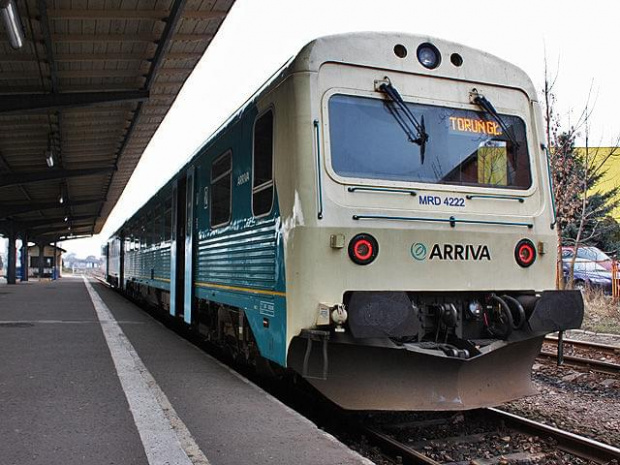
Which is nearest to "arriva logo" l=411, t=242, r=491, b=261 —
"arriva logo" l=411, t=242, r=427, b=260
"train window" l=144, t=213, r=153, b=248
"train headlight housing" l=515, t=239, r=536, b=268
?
"arriva logo" l=411, t=242, r=427, b=260

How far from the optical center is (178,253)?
32.7 ft

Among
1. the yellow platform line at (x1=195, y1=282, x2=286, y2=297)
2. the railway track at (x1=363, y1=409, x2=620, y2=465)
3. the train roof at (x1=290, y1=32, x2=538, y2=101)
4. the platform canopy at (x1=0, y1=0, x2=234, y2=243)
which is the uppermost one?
the platform canopy at (x1=0, y1=0, x2=234, y2=243)

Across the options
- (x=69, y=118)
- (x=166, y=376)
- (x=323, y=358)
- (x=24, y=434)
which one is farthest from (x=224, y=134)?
(x=69, y=118)

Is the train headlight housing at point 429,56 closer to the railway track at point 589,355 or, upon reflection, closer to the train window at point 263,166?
the train window at point 263,166

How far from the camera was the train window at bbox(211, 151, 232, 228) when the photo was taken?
22.2ft

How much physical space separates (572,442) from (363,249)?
7.61 ft

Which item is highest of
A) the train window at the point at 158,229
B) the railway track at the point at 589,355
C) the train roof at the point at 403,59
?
the train roof at the point at 403,59

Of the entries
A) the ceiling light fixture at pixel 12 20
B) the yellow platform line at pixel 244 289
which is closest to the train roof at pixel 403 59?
the yellow platform line at pixel 244 289

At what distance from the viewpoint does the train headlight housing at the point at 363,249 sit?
16.0 ft

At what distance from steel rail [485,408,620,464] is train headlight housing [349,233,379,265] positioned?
2.11m

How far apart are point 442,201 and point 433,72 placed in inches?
47.3

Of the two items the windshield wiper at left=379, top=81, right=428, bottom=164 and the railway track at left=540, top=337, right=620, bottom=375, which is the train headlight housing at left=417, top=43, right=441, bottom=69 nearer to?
the windshield wiper at left=379, top=81, right=428, bottom=164

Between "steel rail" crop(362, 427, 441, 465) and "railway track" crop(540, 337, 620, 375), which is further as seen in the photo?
"railway track" crop(540, 337, 620, 375)

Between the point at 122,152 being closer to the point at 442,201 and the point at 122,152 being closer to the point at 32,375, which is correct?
the point at 32,375
